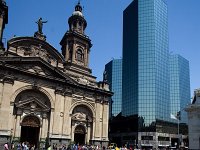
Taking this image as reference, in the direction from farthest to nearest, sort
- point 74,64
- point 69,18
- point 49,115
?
point 69,18
point 74,64
point 49,115

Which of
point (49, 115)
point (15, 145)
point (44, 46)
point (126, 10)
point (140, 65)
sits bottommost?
point (15, 145)

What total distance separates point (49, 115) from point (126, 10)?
267ft

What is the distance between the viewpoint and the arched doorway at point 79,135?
50.0m

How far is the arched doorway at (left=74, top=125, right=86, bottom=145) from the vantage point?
50.0m

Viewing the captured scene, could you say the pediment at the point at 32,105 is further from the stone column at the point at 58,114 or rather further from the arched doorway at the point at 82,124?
the arched doorway at the point at 82,124

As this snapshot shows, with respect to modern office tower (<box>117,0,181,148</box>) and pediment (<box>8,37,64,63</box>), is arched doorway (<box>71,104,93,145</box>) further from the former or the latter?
modern office tower (<box>117,0,181,148</box>)

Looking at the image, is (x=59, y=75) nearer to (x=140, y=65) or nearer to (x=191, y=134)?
(x=191, y=134)

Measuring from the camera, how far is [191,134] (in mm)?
49594

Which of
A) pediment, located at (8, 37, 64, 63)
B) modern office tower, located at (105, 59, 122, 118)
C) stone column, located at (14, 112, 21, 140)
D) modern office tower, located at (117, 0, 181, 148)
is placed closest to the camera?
stone column, located at (14, 112, 21, 140)

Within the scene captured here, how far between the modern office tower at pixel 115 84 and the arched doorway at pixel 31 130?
88.8 m

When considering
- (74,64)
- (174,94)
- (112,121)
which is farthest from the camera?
(174,94)

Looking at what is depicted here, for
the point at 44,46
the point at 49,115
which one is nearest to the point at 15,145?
the point at 49,115

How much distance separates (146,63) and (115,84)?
42.2 meters

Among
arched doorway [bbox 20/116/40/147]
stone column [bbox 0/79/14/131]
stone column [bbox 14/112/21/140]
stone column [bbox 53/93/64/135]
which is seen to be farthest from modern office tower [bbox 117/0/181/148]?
stone column [bbox 0/79/14/131]
